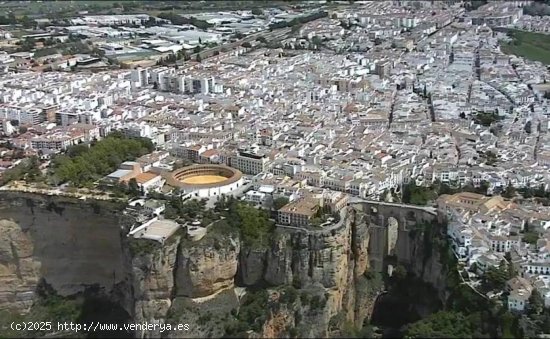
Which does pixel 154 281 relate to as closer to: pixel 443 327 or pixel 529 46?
pixel 443 327

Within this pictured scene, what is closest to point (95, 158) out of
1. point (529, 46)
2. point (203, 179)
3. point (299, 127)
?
point (203, 179)

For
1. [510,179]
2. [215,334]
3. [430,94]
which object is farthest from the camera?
[430,94]

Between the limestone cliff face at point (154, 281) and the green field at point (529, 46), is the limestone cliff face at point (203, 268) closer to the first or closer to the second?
the limestone cliff face at point (154, 281)

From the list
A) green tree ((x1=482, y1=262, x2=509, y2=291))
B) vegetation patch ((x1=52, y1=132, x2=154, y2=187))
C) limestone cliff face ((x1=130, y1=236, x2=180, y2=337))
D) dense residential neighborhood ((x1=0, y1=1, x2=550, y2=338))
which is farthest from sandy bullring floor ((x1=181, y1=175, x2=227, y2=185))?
green tree ((x1=482, y1=262, x2=509, y2=291))

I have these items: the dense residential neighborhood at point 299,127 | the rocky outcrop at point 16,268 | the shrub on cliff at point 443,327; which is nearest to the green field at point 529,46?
the dense residential neighborhood at point 299,127

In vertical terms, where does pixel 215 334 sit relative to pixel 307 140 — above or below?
below

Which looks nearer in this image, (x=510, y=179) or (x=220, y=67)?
(x=510, y=179)

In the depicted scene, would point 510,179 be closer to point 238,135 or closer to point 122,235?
point 238,135

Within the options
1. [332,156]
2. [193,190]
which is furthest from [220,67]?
[193,190]
